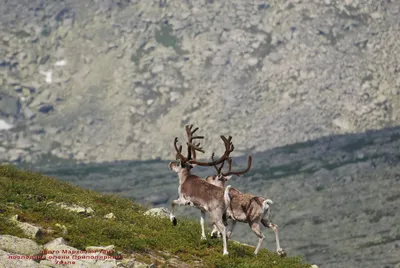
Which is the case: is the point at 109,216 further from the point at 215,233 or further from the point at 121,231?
the point at 215,233

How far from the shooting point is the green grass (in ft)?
69.6

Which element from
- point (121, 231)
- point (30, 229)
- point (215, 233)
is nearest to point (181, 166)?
point (215, 233)

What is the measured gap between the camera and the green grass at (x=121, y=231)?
21.2 meters

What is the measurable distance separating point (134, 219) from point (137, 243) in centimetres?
482

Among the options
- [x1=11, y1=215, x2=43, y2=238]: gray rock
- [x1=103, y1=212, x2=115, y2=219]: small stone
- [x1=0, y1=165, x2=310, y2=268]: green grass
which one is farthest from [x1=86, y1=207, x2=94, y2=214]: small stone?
[x1=11, y1=215, x2=43, y2=238]: gray rock

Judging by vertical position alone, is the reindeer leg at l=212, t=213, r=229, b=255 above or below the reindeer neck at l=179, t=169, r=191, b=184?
below

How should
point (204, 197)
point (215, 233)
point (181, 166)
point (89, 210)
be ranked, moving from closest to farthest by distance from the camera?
point (204, 197), point (215, 233), point (181, 166), point (89, 210)

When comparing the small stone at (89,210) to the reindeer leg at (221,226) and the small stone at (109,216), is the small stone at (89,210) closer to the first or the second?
the small stone at (109,216)

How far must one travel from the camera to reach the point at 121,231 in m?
22.5

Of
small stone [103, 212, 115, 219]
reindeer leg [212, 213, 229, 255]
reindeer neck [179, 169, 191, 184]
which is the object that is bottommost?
reindeer leg [212, 213, 229, 255]

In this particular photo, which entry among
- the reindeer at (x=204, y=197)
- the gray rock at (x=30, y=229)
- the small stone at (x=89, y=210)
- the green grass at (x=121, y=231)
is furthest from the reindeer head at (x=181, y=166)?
the gray rock at (x=30, y=229)

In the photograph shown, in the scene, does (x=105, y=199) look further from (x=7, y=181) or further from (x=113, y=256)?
(x=113, y=256)

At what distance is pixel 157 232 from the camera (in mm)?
24156

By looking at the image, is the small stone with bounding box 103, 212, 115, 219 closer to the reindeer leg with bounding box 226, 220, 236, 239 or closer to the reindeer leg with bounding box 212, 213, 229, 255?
the reindeer leg with bounding box 226, 220, 236, 239
